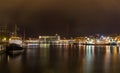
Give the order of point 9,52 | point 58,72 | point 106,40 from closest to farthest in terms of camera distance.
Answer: point 58,72
point 9,52
point 106,40

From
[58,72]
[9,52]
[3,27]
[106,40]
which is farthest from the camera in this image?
[106,40]

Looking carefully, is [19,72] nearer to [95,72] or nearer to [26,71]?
[26,71]

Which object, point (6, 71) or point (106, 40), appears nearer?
point (6, 71)

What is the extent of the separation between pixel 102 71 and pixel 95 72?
1.08 meters

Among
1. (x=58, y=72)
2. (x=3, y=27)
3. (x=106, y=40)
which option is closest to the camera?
(x=58, y=72)

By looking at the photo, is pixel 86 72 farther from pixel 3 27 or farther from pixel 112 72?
pixel 3 27

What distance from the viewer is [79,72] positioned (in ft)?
81.1

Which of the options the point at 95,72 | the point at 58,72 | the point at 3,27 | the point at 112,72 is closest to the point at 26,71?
the point at 58,72

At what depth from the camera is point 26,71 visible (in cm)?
2506

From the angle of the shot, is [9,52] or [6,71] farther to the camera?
[9,52]

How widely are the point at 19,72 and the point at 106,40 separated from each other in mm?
174078

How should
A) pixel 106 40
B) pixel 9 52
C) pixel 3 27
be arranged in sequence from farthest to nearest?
1. pixel 106 40
2. pixel 3 27
3. pixel 9 52

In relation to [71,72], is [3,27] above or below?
above

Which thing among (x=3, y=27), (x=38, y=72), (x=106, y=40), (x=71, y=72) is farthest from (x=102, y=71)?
(x=106, y=40)
